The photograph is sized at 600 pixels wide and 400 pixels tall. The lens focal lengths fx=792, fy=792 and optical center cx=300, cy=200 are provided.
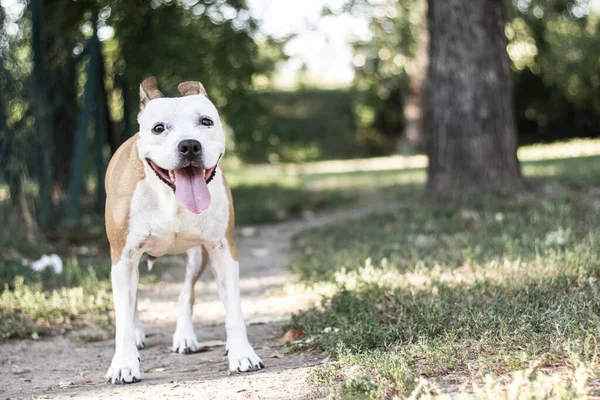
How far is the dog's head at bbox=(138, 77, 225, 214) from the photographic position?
12.1 ft

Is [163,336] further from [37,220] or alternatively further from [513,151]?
[513,151]

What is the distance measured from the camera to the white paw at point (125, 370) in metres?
3.91

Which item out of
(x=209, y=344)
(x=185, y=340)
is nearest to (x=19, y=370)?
(x=185, y=340)

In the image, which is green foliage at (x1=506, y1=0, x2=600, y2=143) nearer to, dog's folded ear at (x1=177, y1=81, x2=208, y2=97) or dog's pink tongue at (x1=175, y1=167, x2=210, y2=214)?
dog's folded ear at (x1=177, y1=81, x2=208, y2=97)

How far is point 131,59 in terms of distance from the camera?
970 centimetres

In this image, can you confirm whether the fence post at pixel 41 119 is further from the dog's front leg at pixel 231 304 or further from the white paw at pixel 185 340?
the dog's front leg at pixel 231 304

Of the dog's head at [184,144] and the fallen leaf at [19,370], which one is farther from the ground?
the dog's head at [184,144]

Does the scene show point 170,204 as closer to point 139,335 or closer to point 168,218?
point 168,218

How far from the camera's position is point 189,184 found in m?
3.75

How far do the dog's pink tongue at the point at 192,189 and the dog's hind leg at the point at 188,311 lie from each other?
42.9 inches

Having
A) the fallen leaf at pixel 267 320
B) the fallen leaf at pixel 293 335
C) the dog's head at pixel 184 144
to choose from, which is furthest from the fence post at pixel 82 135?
the dog's head at pixel 184 144

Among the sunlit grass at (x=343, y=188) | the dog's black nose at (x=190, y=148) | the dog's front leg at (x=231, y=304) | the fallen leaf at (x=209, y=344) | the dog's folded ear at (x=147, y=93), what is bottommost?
the sunlit grass at (x=343, y=188)

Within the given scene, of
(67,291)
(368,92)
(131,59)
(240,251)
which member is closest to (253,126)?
(131,59)

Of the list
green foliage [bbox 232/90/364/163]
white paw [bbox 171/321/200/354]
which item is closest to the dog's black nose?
white paw [bbox 171/321/200/354]
